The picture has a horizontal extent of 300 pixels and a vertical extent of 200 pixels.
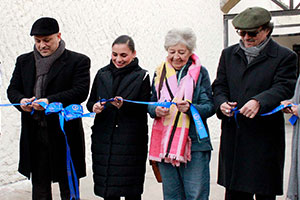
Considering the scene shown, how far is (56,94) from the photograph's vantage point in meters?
3.43

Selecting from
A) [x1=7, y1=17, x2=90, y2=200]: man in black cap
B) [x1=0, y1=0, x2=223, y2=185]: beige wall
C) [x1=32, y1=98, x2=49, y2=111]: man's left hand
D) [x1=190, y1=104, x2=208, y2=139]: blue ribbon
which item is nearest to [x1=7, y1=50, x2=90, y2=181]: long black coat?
[x1=7, y1=17, x2=90, y2=200]: man in black cap

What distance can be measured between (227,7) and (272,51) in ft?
14.5

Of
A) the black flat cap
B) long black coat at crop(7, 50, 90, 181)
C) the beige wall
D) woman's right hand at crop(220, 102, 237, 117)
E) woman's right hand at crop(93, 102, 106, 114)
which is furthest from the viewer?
the beige wall

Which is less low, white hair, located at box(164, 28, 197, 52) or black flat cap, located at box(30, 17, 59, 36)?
black flat cap, located at box(30, 17, 59, 36)

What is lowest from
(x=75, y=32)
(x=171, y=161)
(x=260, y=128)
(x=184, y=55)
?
→ (x=171, y=161)

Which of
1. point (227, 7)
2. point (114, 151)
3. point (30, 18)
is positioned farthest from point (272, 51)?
point (227, 7)

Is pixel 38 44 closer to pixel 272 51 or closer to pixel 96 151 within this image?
pixel 96 151

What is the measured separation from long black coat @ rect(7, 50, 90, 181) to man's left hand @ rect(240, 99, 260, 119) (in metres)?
1.39

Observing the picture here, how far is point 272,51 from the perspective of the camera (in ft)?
9.91

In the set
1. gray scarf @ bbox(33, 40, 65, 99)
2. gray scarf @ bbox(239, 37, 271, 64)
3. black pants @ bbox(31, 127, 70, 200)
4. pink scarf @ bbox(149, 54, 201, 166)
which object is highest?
gray scarf @ bbox(239, 37, 271, 64)

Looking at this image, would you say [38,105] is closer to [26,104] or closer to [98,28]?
[26,104]

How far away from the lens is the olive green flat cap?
2.95m

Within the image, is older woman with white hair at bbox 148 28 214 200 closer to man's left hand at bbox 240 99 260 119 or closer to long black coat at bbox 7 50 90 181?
man's left hand at bbox 240 99 260 119

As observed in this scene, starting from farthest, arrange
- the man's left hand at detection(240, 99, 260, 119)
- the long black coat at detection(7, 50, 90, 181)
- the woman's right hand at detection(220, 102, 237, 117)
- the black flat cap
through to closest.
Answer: the long black coat at detection(7, 50, 90, 181) → the black flat cap → the woman's right hand at detection(220, 102, 237, 117) → the man's left hand at detection(240, 99, 260, 119)
